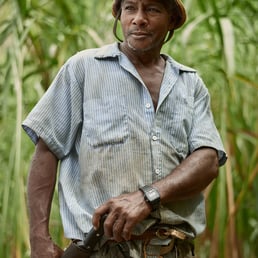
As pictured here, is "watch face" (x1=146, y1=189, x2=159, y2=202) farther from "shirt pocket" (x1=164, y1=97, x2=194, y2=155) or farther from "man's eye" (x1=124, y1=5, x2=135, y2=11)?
"man's eye" (x1=124, y1=5, x2=135, y2=11)

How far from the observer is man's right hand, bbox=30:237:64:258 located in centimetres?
165

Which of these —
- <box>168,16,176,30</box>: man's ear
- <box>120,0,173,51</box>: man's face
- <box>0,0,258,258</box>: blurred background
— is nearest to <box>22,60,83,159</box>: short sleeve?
<box>120,0,173,51</box>: man's face

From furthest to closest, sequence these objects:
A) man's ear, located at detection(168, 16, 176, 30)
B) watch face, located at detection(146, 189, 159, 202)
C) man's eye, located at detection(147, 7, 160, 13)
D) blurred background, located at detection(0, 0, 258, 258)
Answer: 1. blurred background, located at detection(0, 0, 258, 258)
2. man's ear, located at detection(168, 16, 176, 30)
3. man's eye, located at detection(147, 7, 160, 13)
4. watch face, located at detection(146, 189, 159, 202)

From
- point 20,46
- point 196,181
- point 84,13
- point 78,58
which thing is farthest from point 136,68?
point 84,13

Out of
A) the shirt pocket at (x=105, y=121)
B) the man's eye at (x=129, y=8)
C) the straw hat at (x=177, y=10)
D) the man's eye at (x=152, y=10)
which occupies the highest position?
the man's eye at (x=129, y=8)

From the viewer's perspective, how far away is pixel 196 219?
69.1 inches

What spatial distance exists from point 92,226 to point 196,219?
10.0 inches

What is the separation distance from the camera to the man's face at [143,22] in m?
1.69

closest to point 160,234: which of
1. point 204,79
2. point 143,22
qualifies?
point 143,22

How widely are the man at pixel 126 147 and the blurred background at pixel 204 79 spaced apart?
0.53 meters

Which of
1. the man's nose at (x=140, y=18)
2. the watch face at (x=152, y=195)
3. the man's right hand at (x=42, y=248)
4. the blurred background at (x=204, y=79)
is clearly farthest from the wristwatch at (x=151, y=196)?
the blurred background at (x=204, y=79)

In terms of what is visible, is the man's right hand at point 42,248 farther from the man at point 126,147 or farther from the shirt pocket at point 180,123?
the shirt pocket at point 180,123

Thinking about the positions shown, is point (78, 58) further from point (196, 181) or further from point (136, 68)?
point (196, 181)

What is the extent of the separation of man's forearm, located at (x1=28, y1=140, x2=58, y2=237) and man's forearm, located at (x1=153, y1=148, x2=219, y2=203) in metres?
0.23
